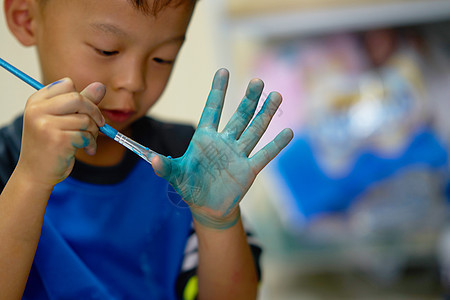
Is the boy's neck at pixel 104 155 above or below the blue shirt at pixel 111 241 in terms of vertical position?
above

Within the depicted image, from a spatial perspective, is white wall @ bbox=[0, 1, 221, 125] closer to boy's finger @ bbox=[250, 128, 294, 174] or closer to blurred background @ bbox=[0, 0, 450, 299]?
blurred background @ bbox=[0, 0, 450, 299]

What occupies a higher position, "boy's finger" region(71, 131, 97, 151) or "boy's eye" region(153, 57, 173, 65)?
"boy's eye" region(153, 57, 173, 65)

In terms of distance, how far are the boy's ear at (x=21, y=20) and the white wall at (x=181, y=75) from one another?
1cm

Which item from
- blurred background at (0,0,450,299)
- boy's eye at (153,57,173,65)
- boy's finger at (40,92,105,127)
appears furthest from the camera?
blurred background at (0,0,450,299)

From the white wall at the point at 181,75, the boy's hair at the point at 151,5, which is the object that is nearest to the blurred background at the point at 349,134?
the white wall at the point at 181,75

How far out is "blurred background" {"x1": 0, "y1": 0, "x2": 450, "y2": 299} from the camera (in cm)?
124

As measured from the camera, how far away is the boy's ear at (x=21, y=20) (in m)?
0.53

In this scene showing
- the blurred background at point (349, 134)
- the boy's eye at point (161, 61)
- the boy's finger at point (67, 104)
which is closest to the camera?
the boy's finger at point (67, 104)

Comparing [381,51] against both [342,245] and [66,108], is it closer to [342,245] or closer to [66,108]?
[342,245]

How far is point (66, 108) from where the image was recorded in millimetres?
400

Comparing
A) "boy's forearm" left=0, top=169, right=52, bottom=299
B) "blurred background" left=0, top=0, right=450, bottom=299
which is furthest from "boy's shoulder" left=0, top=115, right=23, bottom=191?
"blurred background" left=0, top=0, right=450, bottom=299

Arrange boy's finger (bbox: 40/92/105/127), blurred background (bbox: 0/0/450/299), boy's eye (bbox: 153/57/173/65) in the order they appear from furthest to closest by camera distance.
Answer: blurred background (bbox: 0/0/450/299), boy's eye (bbox: 153/57/173/65), boy's finger (bbox: 40/92/105/127)

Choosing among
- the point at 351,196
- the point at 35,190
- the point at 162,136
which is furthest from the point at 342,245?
the point at 35,190

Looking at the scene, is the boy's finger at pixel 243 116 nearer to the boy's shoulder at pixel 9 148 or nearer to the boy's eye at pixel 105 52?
the boy's eye at pixel 105 52
